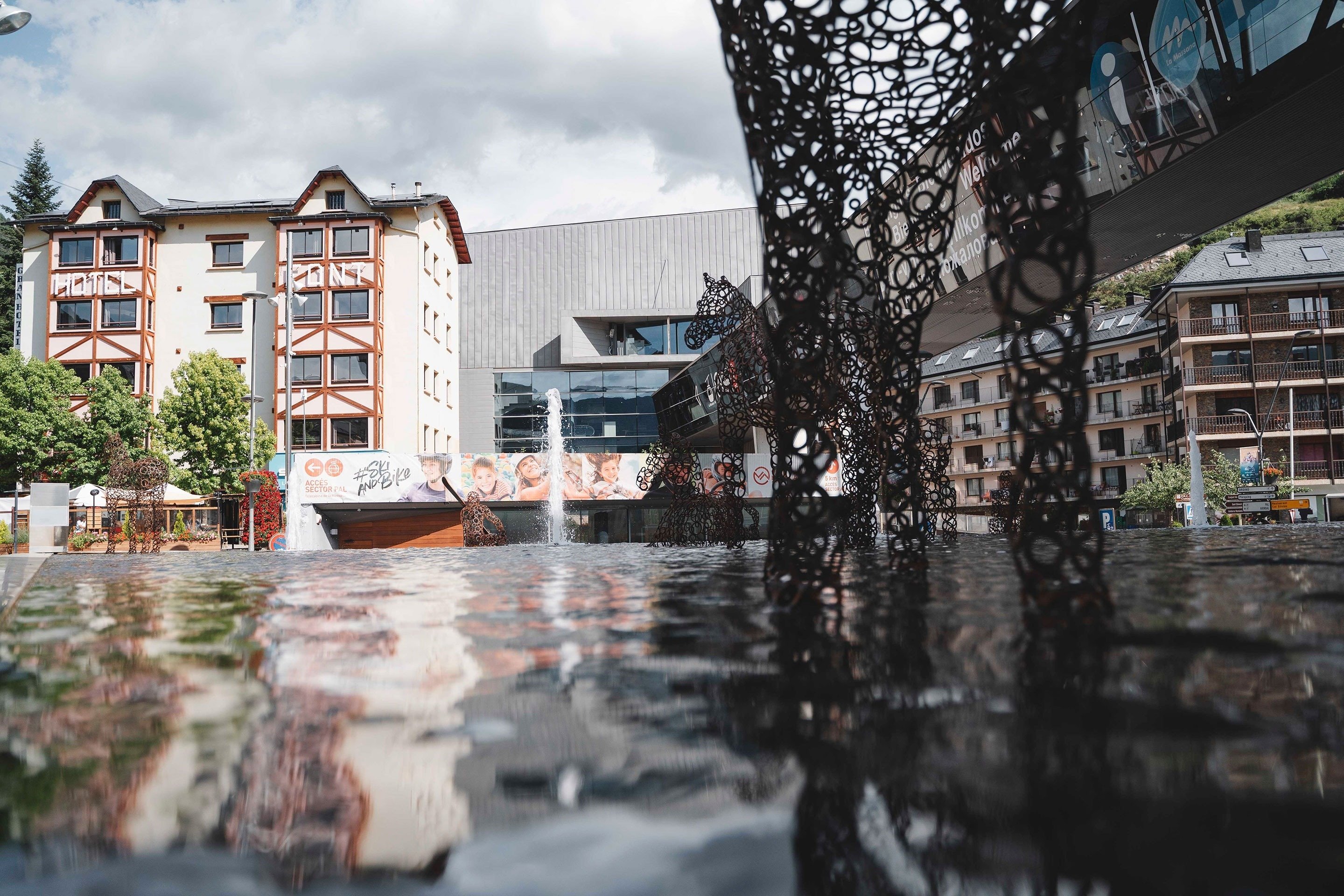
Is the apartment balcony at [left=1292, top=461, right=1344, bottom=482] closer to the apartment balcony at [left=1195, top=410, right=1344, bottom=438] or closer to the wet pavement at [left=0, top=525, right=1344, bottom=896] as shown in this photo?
the apartment balcony at [left=1195, top=410, right=1344, bottom=438]

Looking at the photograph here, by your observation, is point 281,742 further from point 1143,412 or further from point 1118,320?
point 1118,320

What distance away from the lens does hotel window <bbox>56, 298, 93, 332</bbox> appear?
130 ft

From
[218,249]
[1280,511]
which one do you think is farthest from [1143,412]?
[218,249]

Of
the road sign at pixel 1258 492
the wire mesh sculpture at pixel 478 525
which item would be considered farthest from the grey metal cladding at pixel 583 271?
the road sign at pixel 1258 492

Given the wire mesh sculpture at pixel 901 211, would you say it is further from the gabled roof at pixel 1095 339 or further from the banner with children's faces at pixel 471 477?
the gabled roof at pixel 1095 339

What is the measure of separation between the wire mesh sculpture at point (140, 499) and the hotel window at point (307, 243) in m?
A: 13.3

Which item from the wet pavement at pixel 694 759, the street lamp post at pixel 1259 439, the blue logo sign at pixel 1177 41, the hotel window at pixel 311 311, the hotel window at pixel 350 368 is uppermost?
the hotel window at pixel 311 311

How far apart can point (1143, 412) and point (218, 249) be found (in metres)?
50.3

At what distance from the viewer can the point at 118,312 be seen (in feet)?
129

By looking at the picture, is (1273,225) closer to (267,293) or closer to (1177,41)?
(267,293)

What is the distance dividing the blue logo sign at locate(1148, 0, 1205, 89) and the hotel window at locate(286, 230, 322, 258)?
117ft

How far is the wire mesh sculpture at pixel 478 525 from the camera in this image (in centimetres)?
2655

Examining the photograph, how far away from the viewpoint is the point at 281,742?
1.43 metres

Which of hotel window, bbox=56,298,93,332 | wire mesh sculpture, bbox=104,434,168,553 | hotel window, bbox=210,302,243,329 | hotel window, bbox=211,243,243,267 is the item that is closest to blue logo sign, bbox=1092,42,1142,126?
wire mesh sculpture, bbox=104,434,168,553
